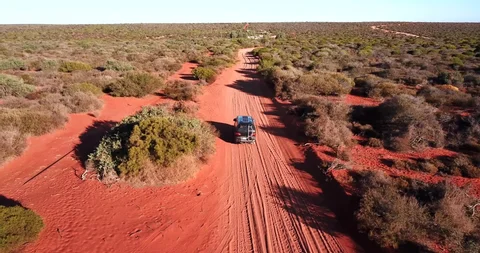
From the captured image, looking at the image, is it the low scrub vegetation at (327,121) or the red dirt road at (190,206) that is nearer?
the red dirt road at (190,206)

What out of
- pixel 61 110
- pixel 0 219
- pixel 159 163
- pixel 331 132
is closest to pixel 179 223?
pixel 159 163

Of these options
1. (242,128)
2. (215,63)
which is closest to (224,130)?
(242,128)

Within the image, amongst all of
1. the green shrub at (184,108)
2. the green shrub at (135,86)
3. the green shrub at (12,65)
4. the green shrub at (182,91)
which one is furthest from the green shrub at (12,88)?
the green shrub at (184,108)

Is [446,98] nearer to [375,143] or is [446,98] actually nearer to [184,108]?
[375,143]

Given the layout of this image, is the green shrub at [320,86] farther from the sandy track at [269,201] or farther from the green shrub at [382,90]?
the sandy track at [269,201]

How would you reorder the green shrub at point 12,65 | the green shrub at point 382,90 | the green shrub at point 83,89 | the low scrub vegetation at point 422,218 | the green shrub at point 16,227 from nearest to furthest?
the green shrub at point 16,227, the low scrub vegetation at point 422,218, the green shrub at point 83,89, the green shrub at point 382,90, the green shrub at point 12,65

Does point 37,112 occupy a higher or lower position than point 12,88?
lower

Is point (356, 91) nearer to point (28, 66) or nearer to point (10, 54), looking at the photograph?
point (28, 66)
